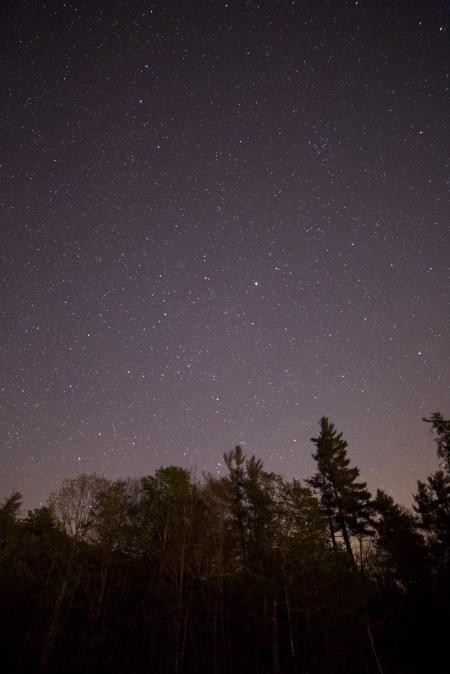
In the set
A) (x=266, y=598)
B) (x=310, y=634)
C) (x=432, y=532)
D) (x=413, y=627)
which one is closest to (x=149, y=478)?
(x=266, y=598)

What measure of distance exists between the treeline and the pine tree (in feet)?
0.32

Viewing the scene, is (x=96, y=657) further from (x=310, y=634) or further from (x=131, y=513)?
(x=310, y=634)

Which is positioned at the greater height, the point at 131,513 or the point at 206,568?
the point at 131,513

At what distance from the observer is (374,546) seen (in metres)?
26.3

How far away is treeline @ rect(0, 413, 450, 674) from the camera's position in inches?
726

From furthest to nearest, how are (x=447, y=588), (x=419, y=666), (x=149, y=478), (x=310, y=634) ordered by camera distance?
(x=149, y=478)
(x=447, y=588)
(x=419, y=666)
(x=310, y=634)

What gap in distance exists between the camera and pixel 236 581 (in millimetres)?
22328

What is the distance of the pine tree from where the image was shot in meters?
24.9

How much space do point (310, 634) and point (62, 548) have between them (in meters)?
15.6

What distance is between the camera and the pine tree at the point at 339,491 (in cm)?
2489

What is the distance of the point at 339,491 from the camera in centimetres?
2627

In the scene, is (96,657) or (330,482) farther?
(330,482)

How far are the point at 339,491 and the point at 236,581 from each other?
32.4ft

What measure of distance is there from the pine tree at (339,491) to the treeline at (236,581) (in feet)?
0.32
